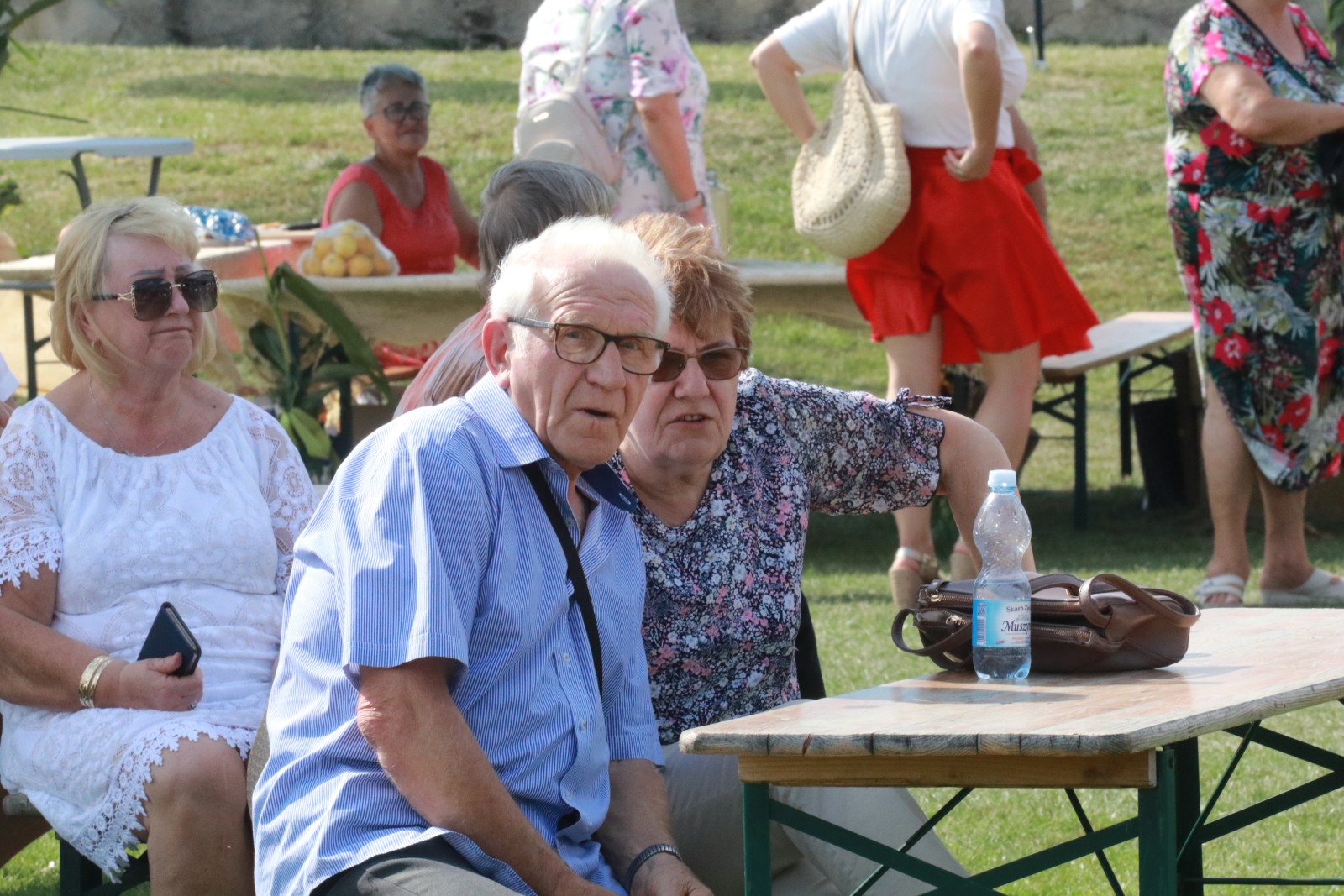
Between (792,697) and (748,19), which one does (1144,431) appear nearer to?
(792,697)

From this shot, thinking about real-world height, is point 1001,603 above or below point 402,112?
below

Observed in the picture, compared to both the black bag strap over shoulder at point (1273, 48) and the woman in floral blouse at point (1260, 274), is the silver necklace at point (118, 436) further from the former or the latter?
the black bag strap over shoulder at point (1273, 48)

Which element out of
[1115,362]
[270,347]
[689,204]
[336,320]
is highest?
[689,204]

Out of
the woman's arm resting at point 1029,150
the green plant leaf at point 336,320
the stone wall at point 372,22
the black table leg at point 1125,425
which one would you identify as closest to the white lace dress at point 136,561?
the green plant leaf at point 336,320

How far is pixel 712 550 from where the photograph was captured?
270 cm

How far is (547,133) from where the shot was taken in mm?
5680

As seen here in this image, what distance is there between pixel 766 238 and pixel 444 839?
12214 millimetres

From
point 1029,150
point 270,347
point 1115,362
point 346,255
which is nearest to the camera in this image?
point 270,347

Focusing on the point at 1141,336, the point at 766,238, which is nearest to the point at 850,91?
the point at 1141,336

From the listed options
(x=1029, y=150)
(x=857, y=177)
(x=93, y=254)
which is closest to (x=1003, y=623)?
(x=93, y=254)

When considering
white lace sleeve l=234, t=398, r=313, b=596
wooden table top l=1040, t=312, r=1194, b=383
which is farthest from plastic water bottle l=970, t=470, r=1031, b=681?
wooden table top l=1040, t=312, r=1194, b=383

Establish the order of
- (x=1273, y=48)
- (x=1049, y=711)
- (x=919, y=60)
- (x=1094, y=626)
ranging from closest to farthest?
(x=1049, y=711) < (x=1094, y=626) < (x=1273, y=48) < (x=919, y=60)

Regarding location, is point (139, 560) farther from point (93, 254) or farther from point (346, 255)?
point (346, 255)

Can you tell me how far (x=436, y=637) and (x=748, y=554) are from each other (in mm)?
756
